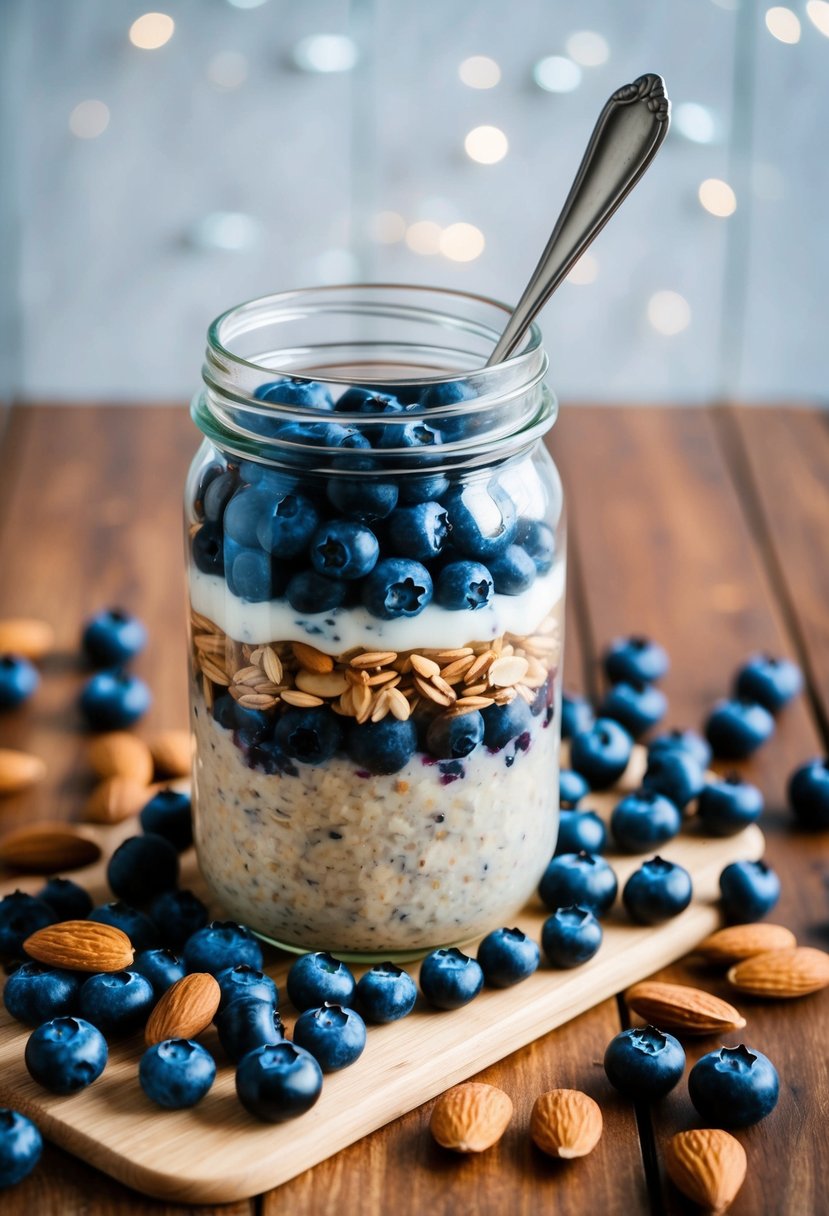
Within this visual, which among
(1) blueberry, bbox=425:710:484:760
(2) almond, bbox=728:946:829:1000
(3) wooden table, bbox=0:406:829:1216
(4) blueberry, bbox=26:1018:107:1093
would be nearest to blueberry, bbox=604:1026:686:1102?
(3) wooden table, bbox=0:406:829:1216

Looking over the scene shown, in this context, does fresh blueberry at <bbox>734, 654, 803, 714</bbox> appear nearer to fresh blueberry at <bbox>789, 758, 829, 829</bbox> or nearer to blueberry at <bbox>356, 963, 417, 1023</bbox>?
fresh blueberry at <bbox>789, 758, 829, 829</bbox>

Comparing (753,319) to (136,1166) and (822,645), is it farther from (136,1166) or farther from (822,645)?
(136,1166)

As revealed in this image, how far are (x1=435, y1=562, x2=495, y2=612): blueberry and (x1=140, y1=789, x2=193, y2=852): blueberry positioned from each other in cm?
41

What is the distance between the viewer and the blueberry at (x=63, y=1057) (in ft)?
3.02

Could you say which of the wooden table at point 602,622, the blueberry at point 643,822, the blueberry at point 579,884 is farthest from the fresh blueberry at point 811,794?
the blueberry at point 579,884

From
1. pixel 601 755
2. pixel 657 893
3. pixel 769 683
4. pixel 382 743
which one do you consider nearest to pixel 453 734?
pixel 382 743

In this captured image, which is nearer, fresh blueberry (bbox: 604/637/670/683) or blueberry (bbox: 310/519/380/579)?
blueberry (bbox: 310/519/380/579)

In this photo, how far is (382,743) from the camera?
958 mm

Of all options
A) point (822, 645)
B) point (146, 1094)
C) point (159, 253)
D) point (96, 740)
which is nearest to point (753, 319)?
point (159, 253)

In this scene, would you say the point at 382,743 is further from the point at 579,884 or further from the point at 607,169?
the point at 607,169

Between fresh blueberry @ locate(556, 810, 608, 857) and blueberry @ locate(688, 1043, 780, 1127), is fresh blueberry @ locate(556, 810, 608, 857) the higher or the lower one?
the higher one

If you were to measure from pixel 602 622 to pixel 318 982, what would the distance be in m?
0.75

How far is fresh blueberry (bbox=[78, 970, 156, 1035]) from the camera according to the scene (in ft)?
3.19

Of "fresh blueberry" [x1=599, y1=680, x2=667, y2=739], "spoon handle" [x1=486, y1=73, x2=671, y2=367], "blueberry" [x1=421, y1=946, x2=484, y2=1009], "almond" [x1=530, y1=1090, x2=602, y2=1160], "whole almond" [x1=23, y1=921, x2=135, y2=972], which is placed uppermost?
"spoon handle" [x1=486, y1=73, x2=671, y2=367]
